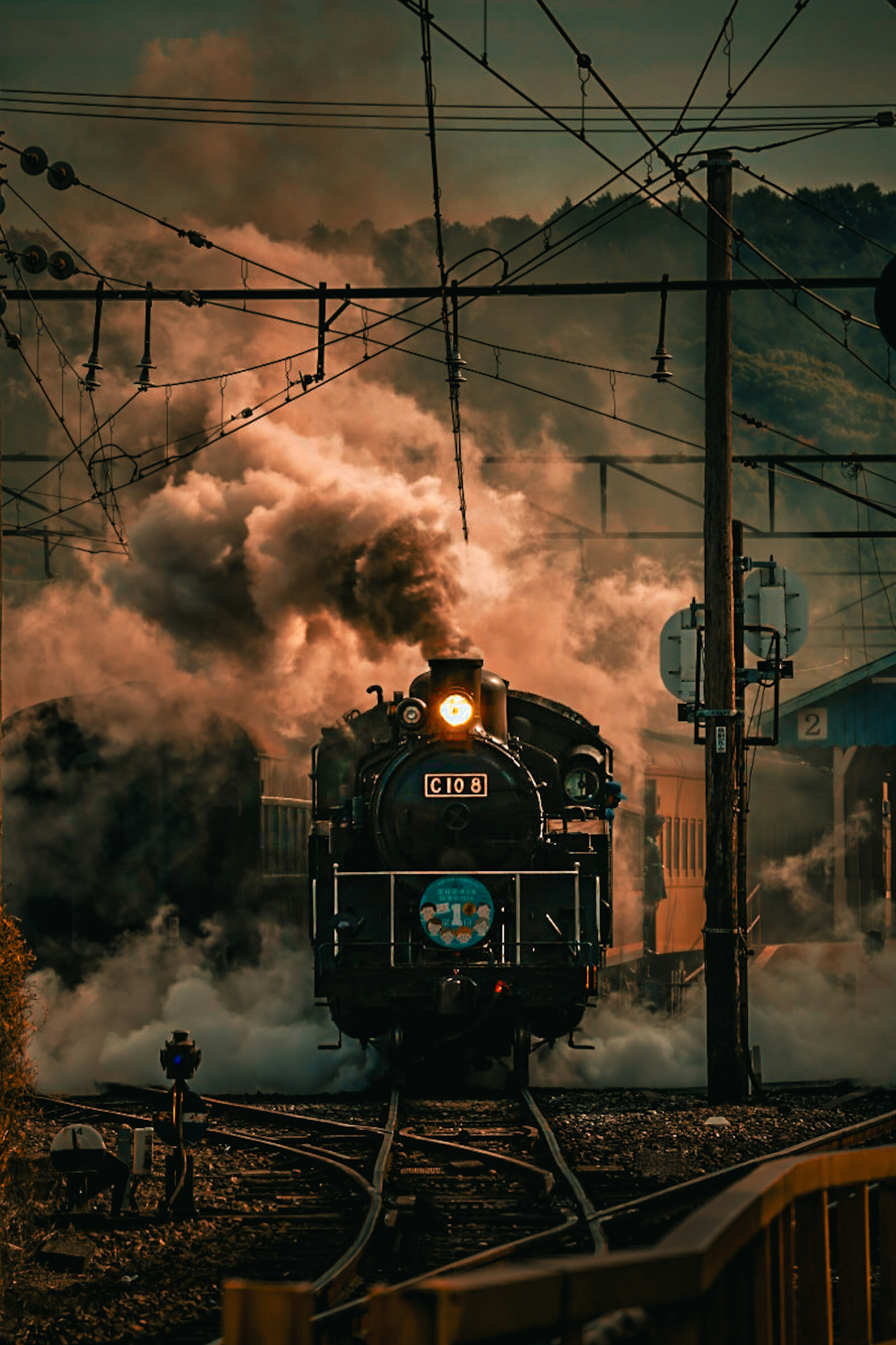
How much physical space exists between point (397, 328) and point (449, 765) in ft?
256

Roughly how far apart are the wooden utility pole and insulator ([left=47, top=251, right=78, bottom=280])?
221 inches

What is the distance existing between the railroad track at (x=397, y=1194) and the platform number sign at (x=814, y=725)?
59.5 ft

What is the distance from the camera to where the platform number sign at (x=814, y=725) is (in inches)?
1228

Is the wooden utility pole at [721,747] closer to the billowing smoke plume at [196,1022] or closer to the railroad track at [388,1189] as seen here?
the railroad track at [388,1189]

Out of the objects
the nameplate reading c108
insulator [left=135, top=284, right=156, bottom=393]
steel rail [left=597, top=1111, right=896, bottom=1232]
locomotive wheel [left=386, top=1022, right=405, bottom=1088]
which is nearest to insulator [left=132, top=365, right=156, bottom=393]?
insulator [left=135, top=284, right=156, bottom=393]

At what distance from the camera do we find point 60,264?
1354 centimetres

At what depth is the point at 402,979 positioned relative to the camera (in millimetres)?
14930

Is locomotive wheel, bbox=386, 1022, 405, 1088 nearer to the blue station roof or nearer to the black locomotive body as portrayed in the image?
the black locomotive body

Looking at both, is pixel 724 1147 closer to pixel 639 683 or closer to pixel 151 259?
pixel 639 683

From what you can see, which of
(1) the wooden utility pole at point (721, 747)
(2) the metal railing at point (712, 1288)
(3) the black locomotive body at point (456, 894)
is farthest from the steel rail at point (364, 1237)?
(1) the wooden utility pole at point (721, 747)

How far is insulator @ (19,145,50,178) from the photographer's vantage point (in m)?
A: 12.4

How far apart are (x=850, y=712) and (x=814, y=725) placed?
0.83 m

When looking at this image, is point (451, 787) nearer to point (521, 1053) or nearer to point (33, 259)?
point (521, 1053)

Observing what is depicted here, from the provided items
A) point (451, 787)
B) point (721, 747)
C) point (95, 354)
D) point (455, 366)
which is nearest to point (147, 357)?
point (95, 354)
